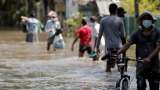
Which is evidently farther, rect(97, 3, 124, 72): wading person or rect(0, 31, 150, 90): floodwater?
rect(97, 3, 124, 72): wading person

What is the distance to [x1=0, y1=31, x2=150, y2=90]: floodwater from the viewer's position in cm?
1345

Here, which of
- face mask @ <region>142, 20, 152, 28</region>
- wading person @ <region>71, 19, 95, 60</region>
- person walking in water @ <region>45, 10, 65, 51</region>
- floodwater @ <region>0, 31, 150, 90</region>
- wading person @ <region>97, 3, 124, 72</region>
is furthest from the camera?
person walking in water @ <region>45, 10, 65, 51</region>

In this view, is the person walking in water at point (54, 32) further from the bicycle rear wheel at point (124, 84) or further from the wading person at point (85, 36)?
the bicycle rear wheel at point (124, 84)

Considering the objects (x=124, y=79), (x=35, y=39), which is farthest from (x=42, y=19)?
(x=124, y=79)

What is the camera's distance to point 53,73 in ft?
52.8

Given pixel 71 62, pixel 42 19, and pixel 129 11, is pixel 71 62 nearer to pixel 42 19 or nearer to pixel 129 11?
Result: pixel 129 11

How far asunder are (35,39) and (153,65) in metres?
22.7

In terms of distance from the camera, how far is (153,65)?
9469 mm

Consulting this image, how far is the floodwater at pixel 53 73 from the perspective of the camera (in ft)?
44.1

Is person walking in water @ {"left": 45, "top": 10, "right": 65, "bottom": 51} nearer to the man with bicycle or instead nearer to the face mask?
the man with bicycle

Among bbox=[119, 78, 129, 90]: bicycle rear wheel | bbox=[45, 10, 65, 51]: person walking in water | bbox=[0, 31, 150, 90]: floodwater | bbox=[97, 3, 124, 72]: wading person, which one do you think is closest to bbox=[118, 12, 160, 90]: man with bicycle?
bbox=[119, 78, 129, 90]: bicycle rear wheel

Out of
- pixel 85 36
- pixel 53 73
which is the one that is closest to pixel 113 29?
pixel 53 73

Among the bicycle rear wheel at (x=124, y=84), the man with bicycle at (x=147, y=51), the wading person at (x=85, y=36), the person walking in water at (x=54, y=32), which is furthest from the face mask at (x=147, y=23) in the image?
the person walking in water at (x=54, y=32)

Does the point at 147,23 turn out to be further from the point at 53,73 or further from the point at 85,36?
the point at 85,36
